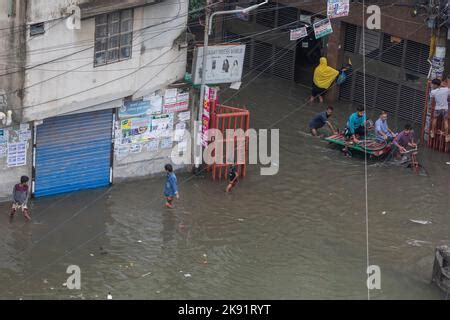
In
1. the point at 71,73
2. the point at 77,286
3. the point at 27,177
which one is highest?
the point at 71,73

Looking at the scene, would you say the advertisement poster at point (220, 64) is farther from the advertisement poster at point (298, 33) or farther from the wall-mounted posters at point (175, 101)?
the advertisement poster at point (298, 33)

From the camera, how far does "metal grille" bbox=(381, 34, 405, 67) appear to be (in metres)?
27.8

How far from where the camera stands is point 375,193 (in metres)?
23.2

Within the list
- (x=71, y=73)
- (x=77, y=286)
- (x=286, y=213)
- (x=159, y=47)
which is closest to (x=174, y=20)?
(x=159, y=47)

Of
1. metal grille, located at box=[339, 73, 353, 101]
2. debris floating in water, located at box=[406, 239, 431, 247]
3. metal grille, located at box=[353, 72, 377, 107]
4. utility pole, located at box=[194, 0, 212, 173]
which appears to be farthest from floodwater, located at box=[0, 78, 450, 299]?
metal grille, located at box=[339, 73, 353, 101]

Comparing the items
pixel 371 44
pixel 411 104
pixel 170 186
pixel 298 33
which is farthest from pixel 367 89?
pixel 170 186

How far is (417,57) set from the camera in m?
27.4

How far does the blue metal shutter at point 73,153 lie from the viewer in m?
21.6

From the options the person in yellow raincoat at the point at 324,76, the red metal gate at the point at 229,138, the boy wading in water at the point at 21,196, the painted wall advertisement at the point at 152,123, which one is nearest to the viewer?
the boy wading in water at the point at 21,196

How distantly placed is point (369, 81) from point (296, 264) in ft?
32.4

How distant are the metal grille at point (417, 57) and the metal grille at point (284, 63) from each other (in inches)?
147

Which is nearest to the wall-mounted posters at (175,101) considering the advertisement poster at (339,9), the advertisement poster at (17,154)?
the advertisement poster at (17,154)

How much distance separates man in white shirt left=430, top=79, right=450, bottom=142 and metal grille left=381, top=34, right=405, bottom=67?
8.58ft
